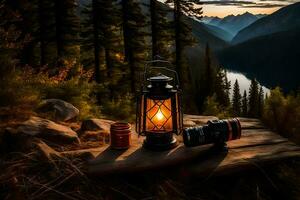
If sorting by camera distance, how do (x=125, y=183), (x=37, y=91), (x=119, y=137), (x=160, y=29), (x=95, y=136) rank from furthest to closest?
(x=160, y=29), (x=37, y=91), (x=95, y=136), (x=119, y=137), (x=125, y=183)

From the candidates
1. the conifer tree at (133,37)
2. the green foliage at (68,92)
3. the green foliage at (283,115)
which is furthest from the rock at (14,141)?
the conifer tree at (133,37)

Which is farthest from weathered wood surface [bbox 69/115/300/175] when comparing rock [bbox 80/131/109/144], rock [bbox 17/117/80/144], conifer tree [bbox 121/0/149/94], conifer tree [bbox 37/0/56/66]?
conifer tree [bbox 121/0/149/94]

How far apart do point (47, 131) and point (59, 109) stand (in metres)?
1.55

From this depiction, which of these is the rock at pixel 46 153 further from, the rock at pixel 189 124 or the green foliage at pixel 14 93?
the rock at pixel 189 124

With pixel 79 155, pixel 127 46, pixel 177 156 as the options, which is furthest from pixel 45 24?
pixel 177 156

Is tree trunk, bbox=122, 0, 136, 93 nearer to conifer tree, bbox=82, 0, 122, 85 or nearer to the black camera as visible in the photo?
conifer tree, bbox=82, 0, 122, 85

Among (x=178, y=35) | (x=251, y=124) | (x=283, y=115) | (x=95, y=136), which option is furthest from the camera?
(x=178, y=35)

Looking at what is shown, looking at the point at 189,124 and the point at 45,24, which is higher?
the point at 45,24

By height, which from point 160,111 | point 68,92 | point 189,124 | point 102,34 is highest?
point 102,34

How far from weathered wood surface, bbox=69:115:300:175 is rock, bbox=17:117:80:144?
529 millimetres

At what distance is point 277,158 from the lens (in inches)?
190

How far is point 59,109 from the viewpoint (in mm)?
6594

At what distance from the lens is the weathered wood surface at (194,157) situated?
175 inches

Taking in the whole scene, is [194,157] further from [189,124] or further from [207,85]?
[207,85]
